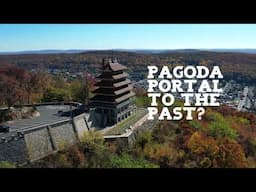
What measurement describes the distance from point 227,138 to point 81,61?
2115 millimetres

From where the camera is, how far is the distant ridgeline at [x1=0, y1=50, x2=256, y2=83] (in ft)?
15.6

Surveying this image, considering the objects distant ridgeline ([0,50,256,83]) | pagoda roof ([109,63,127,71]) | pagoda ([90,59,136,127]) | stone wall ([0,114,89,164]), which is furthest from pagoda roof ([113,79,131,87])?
stone wall ([0,114,89,164])

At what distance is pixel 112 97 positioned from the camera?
6.23 meters

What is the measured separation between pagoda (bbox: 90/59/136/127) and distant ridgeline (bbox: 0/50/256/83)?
58 centimetres

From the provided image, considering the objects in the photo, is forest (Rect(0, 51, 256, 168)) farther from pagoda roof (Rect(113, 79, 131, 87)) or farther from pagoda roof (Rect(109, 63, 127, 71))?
pagoda roof (Rect(113, 79, 131, 87))

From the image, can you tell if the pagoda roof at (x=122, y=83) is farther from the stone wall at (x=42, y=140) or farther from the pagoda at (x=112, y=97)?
the stone wall at (x=42, y=140)

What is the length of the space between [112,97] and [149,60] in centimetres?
168

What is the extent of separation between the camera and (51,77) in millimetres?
5531

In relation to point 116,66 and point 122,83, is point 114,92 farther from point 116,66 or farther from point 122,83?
point 116,66
